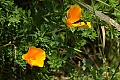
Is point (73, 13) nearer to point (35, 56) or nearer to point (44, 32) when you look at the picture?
point (44, 32)

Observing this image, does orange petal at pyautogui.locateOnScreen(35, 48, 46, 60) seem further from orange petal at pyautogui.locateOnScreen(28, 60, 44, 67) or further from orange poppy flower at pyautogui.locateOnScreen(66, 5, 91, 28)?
orange poppy flower at pyautogui.locateOnScreen(66, 5, 91, 28)

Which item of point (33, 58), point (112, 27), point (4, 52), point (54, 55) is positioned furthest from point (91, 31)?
point (4, 52)

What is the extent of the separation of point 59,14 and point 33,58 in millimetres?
350

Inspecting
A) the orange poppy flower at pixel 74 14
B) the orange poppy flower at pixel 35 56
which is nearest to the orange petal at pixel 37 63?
the orange poppy flower at pixel 35 56

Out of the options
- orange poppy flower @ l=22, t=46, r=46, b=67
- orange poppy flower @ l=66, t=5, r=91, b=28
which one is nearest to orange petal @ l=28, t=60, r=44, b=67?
orange poppy flower @ l=22, t=46, r=46, b=67

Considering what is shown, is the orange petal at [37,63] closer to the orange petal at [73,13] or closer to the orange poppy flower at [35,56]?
the orange poppy flower at [35,56]

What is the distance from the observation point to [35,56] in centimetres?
197

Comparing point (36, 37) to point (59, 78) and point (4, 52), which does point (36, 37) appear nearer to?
point (4, 52)

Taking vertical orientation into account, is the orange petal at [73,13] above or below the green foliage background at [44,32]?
above

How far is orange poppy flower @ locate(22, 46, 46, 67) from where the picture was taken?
188 cm

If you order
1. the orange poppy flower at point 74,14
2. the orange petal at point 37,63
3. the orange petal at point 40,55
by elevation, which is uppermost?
the orange poppy flower at point 74,14

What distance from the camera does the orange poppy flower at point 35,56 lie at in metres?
1.88

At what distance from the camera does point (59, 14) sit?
81.9 inches

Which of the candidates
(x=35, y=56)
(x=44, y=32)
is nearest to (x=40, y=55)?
(x=35, y=56)
